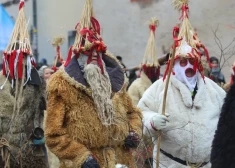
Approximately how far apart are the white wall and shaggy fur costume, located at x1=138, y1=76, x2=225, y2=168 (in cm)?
604

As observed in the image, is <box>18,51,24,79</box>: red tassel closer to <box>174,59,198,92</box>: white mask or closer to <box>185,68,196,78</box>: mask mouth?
<box>174,59,198,92</box>: white mask

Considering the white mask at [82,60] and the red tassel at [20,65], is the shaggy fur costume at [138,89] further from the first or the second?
the white mask at [82,60]

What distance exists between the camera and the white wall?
43.0 ft

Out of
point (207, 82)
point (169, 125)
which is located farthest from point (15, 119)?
point (207, 82)

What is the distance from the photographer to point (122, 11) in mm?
16297

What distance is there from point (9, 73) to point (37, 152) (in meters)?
0.86

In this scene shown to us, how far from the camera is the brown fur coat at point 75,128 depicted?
15.7 feet


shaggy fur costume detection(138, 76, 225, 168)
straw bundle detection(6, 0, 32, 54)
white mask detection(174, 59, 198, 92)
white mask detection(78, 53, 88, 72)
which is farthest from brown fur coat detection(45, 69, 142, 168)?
straw bundle detection(6, 0, 32, 54)

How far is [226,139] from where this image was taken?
3.34m

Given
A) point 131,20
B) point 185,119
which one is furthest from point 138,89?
point 131,20

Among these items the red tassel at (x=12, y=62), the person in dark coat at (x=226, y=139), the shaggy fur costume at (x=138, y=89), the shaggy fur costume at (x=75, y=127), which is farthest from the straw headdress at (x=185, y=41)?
the shaggy fur costume at (x=138, y=89)

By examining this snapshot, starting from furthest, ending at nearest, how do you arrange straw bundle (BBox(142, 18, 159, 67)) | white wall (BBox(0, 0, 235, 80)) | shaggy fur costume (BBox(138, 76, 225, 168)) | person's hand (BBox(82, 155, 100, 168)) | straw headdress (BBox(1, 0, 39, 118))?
white wall (BBox(0, 0, 235, 80))
straw bundle (BBox(142, 18, 159, 67))
straw headdress (BBox(1, 0, 39, 118))
shaggy fur costume (BBox(138, 76, 225, 168))
person's hand (BBox(82, 155, 100, 168))

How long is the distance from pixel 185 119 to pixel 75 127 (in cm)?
120

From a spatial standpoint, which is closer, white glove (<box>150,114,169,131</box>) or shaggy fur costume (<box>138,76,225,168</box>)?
white glove (<box>150,114,169,131</box>)
